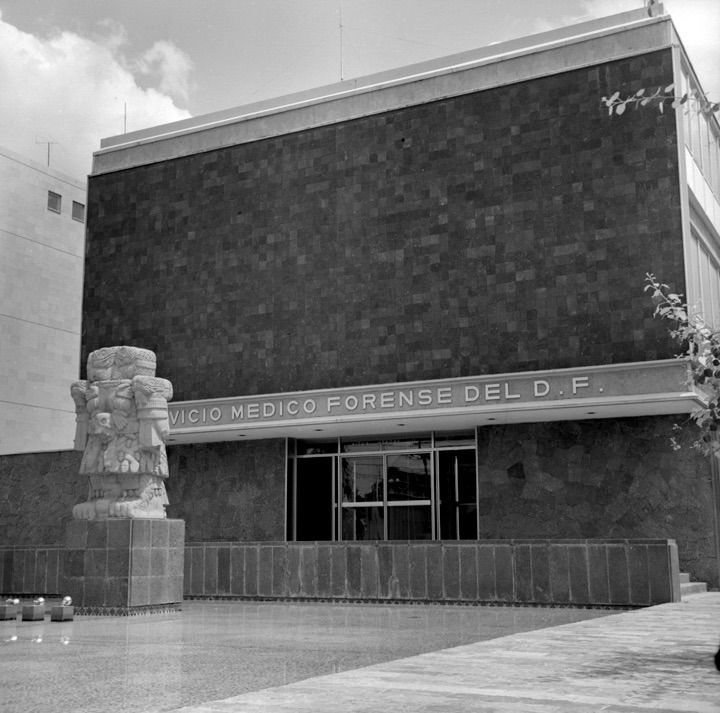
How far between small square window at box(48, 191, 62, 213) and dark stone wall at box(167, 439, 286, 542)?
15.4 m

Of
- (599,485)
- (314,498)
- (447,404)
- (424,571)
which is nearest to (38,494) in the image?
(314,498)

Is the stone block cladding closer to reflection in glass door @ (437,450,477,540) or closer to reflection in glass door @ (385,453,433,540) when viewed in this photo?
reflection in glass door @ (437,450,477,540)

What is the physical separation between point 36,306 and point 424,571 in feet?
82.2

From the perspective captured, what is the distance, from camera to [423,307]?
26312 mm

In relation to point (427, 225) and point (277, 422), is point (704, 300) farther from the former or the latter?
point (277, 422)

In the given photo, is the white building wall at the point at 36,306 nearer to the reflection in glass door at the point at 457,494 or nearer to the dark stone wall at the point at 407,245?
the dark stone wall at the point at 407,245

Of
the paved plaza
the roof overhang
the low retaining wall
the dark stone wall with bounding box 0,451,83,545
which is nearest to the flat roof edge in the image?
the roof overhang

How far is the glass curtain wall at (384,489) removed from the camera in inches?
1061

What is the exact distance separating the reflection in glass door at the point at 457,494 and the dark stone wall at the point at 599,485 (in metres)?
0.89

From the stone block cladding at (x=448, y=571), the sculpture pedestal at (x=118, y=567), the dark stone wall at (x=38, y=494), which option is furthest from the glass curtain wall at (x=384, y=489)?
the sculpture pedestal at (x=118, y=567)

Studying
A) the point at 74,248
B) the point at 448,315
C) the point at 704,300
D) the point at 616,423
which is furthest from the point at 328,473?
the point at 74,248

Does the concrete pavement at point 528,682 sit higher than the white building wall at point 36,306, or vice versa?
the white building wall at point 36,306

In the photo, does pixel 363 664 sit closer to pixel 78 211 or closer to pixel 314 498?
pixel 314 498

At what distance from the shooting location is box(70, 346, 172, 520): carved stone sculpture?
17781 millimetres
